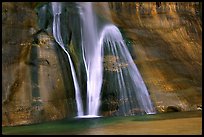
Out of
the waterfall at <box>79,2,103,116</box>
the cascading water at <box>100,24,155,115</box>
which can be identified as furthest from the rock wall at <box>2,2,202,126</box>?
the waterfall at <box>79,2,103,116</box>

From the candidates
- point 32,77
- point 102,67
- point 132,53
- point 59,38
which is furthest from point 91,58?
point 32,77

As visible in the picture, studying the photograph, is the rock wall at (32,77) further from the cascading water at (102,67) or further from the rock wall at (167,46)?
the rock wall at (167,46)

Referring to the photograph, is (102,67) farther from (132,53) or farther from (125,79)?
(132,53)

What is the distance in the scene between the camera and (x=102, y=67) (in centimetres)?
1382

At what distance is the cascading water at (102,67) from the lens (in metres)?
12.9

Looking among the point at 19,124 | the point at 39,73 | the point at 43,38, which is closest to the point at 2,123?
the point at 19,124

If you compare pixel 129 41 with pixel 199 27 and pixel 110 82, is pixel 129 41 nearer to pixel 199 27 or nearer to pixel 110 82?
pixel 110 82

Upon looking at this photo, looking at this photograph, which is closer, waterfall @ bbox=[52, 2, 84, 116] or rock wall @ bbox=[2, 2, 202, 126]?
rock wall @ bbox=[2, 2, 202, 126]

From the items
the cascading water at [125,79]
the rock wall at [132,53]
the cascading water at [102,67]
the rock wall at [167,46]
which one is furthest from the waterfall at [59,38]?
the rock wall at [167,46]

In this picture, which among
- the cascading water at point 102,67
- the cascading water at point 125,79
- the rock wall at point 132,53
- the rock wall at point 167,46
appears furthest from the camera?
the rock wall at point 167,46

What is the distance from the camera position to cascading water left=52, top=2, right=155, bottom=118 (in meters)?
12.9

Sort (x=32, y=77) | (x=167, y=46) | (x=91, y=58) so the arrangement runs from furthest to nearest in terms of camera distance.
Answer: (x=167, y=46) → (x=91, y=58) → (x=32, y=77)

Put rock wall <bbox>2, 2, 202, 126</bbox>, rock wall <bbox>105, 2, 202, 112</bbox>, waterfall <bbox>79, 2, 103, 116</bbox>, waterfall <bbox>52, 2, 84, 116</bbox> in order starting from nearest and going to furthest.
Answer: rock wall <bbox>2, 2, 202, 126</bbox> < waterfall <bbox>52, 2, 84, 116</bbox> < waterfall <bbox>79, 2, 103, 116</bbox> < rock wall <bbox>105, 2, 202, 112</bbox>

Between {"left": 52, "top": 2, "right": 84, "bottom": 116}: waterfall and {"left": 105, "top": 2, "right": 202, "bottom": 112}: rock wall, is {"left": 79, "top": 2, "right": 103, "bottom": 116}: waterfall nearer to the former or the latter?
{"left": 52, "top": 2, "right": 84, "bottom": 116}: waterfall
